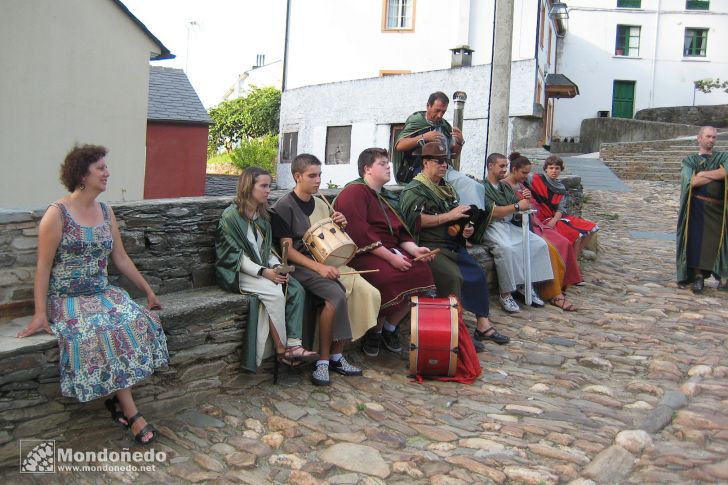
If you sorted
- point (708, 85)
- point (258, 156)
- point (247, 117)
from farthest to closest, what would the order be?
point (247, 117) → point (708, 85) → point (258, 156)

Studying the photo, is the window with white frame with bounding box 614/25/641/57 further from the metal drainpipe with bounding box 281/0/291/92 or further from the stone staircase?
the metal drainpipe with bounding box 281/0/291/92

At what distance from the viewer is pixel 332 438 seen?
4.18 m

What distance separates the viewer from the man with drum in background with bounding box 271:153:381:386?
5.02 metres

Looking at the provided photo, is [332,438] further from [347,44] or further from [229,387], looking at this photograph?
[347,44]

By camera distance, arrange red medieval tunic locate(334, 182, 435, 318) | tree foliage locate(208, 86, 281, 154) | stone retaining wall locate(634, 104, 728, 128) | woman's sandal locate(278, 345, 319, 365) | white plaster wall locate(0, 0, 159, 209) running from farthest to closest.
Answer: tree foliage locate(208, 86, 281, 154) < stone retaining wall locate(634, 104, 728, 128) < white plaster wall locate(0, 0, 159, 209) < red medieval tunic locate(334, 182, 435, 318) < woman's sandal locate(278, 345, 319, 365)

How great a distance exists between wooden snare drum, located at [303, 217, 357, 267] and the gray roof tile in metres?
14.2

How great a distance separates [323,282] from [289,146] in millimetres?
19913

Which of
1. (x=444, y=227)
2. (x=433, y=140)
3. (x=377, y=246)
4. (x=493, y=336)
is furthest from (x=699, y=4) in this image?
(x=377, y=246)

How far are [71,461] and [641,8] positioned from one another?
117ft

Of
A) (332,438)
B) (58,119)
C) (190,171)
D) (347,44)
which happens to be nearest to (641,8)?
(347,44)

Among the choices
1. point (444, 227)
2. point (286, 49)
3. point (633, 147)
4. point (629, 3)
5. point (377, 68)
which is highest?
point (629, 3)

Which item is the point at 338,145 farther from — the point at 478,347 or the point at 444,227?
the point at 478,347

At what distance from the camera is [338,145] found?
22.5m
